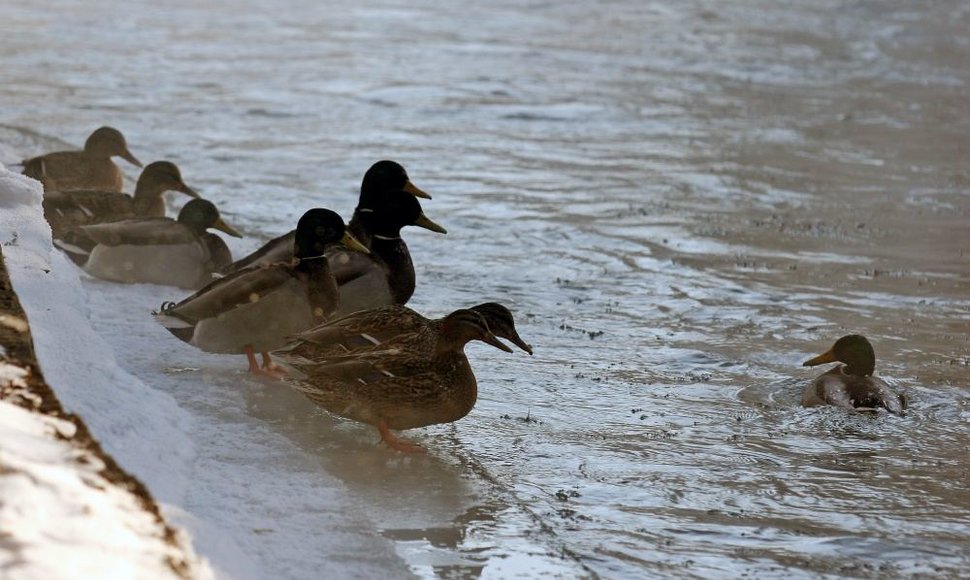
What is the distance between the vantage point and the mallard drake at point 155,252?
27.2 ft

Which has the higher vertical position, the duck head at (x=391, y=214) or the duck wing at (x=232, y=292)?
the duck head at (x=391, y=214)

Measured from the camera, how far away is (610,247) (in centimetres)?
1001

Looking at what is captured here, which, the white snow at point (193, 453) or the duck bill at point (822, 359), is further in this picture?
the duck bill at point (822, 359)

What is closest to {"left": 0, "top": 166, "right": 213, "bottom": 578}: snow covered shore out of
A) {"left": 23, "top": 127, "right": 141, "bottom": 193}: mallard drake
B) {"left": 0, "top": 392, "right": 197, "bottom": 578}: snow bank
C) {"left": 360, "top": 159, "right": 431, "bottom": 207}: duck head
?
{"left": 0, "top": 392, "right": 197, "bottom": 578}: snow bank

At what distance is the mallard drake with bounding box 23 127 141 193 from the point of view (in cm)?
988

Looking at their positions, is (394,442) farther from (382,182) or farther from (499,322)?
(382,182)

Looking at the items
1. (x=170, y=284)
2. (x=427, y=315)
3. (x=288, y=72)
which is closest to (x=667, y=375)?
(x=427, y=315)

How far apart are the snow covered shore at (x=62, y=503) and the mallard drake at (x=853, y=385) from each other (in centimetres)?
343

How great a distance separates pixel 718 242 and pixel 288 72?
888 cm

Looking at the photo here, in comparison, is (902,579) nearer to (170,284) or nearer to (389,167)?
(389,167)

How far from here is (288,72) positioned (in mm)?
17812

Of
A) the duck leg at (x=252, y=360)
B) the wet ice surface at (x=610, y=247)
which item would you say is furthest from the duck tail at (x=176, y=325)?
the duck leg at (x=252, y=360)

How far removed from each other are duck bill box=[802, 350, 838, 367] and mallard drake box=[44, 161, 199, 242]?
4.14 metres

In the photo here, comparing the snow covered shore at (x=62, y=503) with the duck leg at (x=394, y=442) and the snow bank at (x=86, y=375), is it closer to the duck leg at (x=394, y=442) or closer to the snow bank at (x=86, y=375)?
the snow bank at (x=86, y=375)
